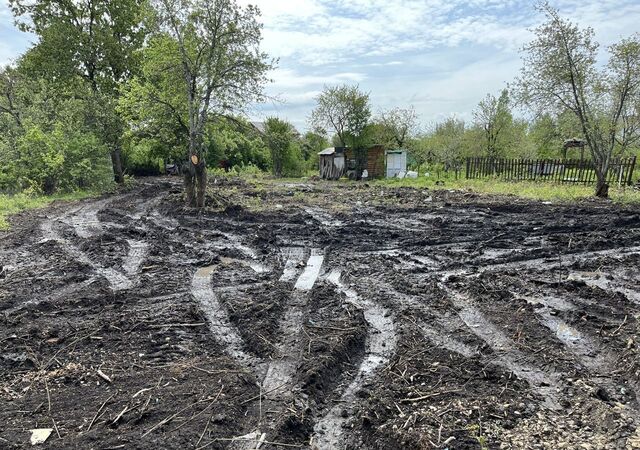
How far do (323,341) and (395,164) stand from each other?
26.4 meters

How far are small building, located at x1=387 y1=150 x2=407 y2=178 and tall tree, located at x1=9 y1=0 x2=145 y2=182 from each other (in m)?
17.6

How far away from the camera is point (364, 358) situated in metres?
4.62

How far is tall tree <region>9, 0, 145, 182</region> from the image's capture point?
71.7 ft

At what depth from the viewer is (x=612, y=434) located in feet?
10.4

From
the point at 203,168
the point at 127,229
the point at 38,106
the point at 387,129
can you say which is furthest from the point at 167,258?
the point at 387,129

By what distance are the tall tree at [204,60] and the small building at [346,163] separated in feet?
55.0

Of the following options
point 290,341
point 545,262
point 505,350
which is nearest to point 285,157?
point 545,262

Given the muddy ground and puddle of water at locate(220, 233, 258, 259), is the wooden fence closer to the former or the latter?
the muddy ground

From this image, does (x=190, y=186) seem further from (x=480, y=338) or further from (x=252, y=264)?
(x=480, y=338)

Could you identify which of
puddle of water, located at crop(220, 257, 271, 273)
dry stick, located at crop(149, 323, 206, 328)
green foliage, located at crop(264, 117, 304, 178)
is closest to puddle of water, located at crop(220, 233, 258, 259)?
puddle of water, located at crop(220, 257, 271, 273)

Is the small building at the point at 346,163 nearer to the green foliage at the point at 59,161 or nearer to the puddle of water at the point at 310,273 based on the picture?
the green foliage at the point at 59,161

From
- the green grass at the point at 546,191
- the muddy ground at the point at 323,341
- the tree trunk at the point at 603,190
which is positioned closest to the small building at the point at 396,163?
the green grass at the point at 546,191

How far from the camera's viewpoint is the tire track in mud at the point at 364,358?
335cm

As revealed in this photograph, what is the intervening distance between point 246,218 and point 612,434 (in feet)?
37.9
